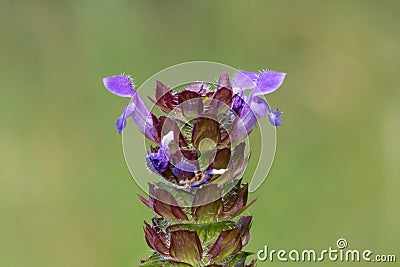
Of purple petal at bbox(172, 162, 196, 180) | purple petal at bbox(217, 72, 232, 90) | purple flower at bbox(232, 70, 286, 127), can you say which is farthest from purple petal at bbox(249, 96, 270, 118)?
purple petal at bbox(172, 162, 196, 180)

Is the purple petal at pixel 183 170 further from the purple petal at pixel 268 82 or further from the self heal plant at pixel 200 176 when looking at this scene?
the purple petal at pixel 268 82

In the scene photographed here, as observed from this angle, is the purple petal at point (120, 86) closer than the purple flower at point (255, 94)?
No

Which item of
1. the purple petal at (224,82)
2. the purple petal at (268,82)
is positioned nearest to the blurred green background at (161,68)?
the purple petal at (268,82)

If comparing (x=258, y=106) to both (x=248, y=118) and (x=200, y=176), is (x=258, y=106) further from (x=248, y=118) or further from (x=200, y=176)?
(x=200, y=176)

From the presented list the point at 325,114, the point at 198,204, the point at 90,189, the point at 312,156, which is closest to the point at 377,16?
the point at 325,114

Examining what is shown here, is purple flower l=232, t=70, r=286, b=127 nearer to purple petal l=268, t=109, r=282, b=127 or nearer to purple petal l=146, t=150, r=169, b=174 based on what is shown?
purple petal l=268, t=109, r=282, b=127

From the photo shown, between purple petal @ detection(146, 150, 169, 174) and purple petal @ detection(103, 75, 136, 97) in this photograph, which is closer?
purple petal @ detection(146, 150, 169, 174)

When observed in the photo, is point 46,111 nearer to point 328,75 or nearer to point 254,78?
point 328,75
